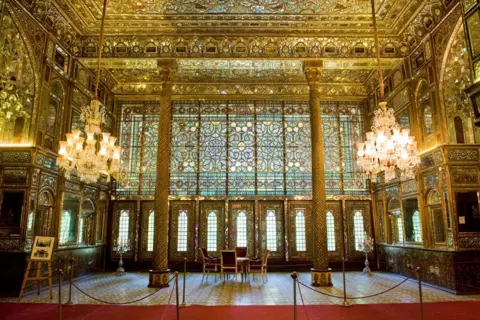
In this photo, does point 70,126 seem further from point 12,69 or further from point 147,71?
point 147,71

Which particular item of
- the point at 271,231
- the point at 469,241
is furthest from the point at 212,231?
the point at 469,241

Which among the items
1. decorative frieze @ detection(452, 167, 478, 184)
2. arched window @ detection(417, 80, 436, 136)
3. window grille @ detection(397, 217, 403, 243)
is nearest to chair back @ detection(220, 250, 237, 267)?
window grille @ detection(397, 217, 403, 243)

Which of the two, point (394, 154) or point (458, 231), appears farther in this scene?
point (458, 231)

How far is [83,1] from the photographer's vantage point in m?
8.91

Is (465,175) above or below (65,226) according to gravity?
above

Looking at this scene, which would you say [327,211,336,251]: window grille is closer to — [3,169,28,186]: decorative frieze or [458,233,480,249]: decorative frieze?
[458,233,480,249]: decorative frieze

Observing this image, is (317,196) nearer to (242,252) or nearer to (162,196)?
(242,252)

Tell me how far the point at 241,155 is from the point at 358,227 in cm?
492

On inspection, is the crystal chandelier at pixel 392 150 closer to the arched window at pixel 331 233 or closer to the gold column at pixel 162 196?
the gold column at pixel 162 196

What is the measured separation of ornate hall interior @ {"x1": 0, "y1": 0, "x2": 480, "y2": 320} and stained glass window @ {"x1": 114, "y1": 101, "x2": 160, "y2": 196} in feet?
0.18

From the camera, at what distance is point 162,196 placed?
9203mm

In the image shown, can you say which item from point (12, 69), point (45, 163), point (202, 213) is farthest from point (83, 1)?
point (202, 213)

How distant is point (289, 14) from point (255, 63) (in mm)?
2025

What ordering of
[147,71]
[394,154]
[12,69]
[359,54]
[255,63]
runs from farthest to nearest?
[147,71] → [255,63] → [359,54] → [12,69] → [394,154]
